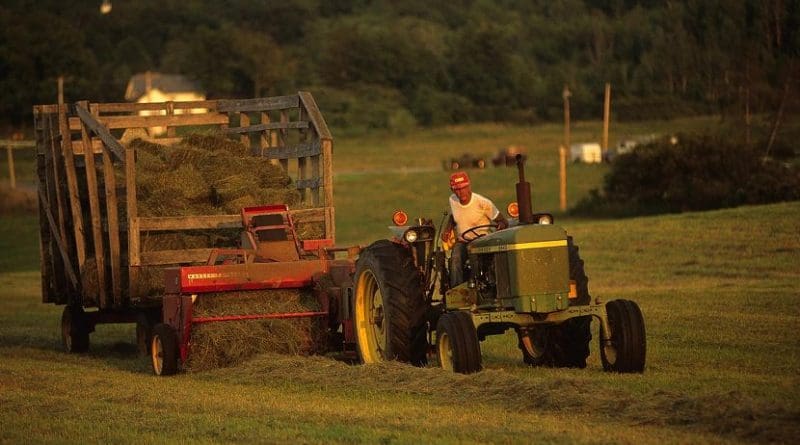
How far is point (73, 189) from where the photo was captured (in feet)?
61.4

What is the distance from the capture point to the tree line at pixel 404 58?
83500 mm

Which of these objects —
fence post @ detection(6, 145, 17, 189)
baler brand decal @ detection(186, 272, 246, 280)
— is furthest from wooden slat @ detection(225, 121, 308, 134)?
fence post @ detection(6, 145, 17, 189)

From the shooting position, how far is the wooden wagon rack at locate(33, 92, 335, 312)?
17.3 m

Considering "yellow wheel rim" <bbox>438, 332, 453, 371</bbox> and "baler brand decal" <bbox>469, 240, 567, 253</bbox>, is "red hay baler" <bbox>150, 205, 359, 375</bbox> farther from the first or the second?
"baler brand decal" <bbox>469, 240, 567, 253</bbox>

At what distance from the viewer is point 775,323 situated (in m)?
18.6

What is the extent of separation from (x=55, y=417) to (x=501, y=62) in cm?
9459

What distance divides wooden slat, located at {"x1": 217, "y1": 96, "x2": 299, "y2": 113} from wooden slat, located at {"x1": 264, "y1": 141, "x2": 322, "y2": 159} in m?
0.55

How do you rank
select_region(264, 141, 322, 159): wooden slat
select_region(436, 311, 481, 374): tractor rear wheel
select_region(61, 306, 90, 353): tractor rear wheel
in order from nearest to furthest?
select_region(436, 311, 481, 374): tractor rear wheel → select_region(264, 141, 322, 159): wooden slat → select_region(61, 306, 90, 353): tractor rear wheel

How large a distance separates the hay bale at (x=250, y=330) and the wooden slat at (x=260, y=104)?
413cm

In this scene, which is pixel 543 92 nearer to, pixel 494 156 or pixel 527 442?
pixel 494 156

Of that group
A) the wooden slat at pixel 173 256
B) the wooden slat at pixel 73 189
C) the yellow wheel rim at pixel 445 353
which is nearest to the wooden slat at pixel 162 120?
the wooden slat at pixel 73 189

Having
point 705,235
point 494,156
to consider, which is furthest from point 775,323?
point 494,156

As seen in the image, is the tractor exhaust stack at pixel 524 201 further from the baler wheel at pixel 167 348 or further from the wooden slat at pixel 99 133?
the wooden slat at pixel 99 133

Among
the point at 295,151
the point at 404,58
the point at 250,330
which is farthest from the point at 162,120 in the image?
→ the point at 404,58
